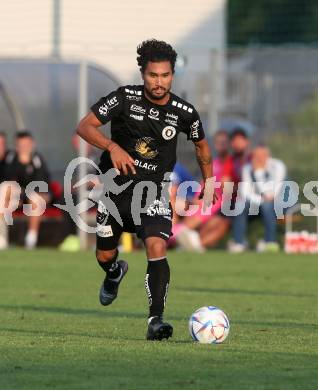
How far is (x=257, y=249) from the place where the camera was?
20.1 m

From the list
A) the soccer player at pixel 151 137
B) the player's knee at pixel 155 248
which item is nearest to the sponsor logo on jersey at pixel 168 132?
the soccer player at pixel 151 137

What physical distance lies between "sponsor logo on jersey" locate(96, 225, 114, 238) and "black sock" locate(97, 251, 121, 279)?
0.44m

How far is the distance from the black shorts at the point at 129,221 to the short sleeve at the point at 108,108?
0.58m

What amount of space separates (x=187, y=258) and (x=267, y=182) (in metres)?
2.04

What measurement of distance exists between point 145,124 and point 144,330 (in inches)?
61.7

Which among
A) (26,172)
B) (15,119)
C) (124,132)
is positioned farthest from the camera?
(15,119)

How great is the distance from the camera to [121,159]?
333 inches

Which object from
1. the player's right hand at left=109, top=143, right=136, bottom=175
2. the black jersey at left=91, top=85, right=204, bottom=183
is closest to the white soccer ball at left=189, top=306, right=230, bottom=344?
the player's right hand at left=109, top=143, right=136, bottom=175

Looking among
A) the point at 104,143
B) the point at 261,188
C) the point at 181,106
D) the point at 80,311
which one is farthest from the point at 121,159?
the point at 261,188

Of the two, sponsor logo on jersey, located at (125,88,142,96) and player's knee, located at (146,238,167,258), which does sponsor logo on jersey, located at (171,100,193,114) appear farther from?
player's knee, located at (146,238,167,258)

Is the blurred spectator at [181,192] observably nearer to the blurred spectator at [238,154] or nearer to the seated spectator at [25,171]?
the blurred spectator at [238,154]

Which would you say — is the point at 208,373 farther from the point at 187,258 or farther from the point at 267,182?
the point at 267,182

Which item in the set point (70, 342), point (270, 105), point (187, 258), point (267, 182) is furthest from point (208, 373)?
point (270, 105)

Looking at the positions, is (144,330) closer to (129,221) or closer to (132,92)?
(129,221)
